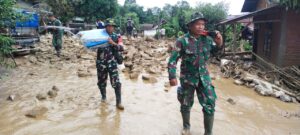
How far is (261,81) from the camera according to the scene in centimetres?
888

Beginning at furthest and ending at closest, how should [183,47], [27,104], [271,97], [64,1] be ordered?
1. [64,1]
2. [271,97]
3. [27,104]
4. [183,47]

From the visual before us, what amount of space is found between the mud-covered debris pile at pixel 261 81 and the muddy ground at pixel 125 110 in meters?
0.28

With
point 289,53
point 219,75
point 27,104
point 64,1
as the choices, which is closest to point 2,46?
point 27,104

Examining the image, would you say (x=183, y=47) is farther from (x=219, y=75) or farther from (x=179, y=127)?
(x=219, y=75)

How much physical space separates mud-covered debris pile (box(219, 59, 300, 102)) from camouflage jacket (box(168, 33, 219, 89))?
4.46m

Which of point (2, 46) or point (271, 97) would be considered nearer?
point (2, 46)

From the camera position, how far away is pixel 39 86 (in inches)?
313

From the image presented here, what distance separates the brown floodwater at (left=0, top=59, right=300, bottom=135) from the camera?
4863 mm

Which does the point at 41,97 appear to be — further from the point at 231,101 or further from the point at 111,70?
the point at 231,101

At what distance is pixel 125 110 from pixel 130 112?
5.9 inches

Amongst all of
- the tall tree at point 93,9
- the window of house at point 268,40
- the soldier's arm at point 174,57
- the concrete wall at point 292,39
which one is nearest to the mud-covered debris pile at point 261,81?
the window of house at point 268,40

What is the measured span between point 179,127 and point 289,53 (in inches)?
276

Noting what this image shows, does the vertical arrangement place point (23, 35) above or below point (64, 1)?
below

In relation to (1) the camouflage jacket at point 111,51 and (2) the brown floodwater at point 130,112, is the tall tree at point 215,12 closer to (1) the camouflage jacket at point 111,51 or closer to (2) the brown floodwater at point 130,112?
(2) the brown floodwater at point 130,112
